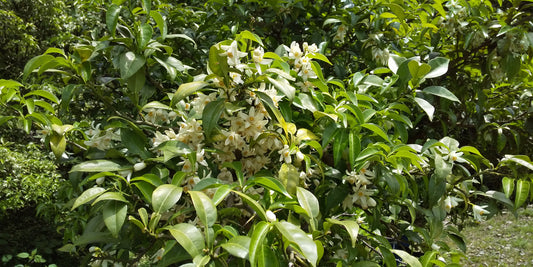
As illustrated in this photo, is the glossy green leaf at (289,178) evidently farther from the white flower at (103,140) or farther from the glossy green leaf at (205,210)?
the white flower at (103,140)

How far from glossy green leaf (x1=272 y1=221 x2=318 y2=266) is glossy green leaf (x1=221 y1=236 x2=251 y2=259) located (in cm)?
7

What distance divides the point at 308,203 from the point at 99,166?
0.52 meters

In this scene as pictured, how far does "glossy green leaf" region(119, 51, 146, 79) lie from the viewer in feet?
3.84

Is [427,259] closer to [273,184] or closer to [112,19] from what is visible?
[273,184]

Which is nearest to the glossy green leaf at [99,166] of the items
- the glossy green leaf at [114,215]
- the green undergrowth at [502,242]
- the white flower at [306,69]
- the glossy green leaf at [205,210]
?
the glossy green leaf at [114,215]

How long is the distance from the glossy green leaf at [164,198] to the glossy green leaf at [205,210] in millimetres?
60

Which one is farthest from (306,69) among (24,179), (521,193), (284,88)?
(24,179)

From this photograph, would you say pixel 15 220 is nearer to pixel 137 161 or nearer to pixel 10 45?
pixel 10 45

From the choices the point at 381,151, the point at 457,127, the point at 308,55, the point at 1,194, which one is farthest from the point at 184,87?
the point at 1,194

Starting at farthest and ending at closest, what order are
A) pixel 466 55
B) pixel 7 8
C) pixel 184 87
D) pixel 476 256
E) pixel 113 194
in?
1. pixel 476 256
2. pixel 7 8
3. pixel 466 55
4. pixel 184 87
5. pixel 113 194

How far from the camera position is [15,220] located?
4.70 meters

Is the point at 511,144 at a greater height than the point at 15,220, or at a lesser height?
greater

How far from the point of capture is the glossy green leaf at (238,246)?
2.70 ft

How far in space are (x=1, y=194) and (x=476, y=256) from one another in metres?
5.49
